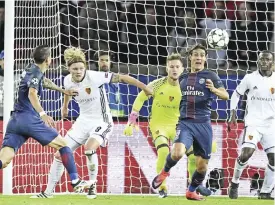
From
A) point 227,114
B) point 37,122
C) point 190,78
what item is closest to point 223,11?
point 227,114

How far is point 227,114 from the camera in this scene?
1509 cm

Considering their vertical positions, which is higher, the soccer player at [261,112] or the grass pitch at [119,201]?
the soccer player at [261,112]

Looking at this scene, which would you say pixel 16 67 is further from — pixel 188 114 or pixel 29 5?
pixel 188 114

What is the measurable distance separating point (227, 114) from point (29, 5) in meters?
3.34

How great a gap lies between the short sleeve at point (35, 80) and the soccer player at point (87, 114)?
48.7 inches

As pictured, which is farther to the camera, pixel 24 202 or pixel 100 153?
pixel 100 153

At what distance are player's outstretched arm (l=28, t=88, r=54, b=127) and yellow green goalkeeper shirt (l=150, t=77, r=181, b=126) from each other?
274 centimetres

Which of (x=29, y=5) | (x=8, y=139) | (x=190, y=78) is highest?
(x=29, y=5)

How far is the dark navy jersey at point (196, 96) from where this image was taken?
1245 centimetres

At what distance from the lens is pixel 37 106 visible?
11.4 metres

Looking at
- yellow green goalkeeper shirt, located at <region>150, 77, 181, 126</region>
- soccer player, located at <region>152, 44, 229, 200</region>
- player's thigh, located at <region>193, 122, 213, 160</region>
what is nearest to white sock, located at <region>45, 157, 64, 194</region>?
soccer player, located at <region>152, 44, 229, 200</region>

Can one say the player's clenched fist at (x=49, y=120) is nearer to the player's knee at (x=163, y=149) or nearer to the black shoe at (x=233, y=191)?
the player's knee at (x=163, y=149)

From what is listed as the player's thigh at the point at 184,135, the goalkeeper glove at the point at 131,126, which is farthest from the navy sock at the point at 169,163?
the goalkeeper glove at the point at 131,126

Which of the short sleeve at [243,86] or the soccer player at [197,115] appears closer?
the soccer player at [197,115]
